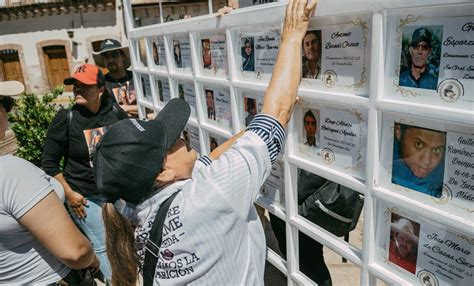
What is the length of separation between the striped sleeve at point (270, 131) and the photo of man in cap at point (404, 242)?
0.44m

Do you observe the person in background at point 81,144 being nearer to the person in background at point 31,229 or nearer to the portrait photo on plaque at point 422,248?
the person in background at point 31,229

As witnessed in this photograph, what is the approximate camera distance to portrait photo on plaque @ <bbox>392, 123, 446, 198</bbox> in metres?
1.03

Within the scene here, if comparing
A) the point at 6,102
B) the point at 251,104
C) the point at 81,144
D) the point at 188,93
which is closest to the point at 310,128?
the point at 251,104

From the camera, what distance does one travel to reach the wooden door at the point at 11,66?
1694 cm

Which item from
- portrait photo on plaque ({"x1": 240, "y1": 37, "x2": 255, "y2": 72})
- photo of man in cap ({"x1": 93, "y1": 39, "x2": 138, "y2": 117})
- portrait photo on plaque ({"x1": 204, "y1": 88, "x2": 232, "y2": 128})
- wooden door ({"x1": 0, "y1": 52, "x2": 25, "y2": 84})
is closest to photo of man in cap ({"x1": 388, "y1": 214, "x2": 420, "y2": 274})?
portrait photo on plaque ({"x1": 240, "y1": 37, "x2": 255, "y2": 72})

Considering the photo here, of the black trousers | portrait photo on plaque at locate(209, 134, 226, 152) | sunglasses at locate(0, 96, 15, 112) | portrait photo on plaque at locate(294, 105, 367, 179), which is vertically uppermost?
sunglasses at locate(0, 96, 15, 112)

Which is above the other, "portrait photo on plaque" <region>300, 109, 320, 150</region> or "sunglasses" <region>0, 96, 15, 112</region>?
"sunglasses" <region>0, 96, 15, 112</region>

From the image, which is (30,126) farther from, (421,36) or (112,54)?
(421,36)

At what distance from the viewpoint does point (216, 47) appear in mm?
1965

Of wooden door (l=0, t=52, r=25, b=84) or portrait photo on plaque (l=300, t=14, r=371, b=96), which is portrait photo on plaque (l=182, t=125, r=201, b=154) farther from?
wooden door (l=0, t=52, r=25, b=84)

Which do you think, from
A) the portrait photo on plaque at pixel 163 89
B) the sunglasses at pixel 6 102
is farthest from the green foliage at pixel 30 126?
the sunglasses at pixel 6 102

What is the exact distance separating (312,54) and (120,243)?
1032mm

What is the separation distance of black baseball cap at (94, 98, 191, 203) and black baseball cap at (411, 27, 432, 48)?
0.80 meters

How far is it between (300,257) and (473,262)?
88cm
